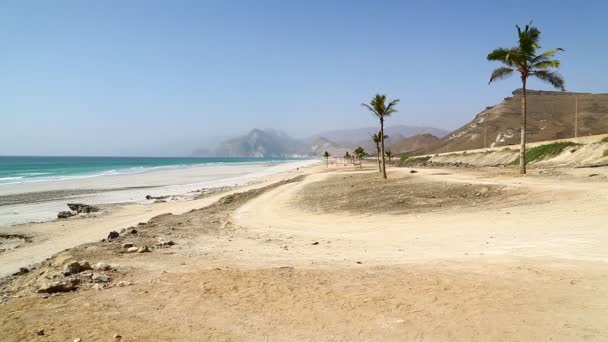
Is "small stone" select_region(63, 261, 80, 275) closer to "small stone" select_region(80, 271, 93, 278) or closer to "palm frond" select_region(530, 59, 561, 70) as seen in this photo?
"small stone" select_region(80, 271, 93, 278)

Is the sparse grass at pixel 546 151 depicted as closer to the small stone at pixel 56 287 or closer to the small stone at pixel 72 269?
the small stone at pixel 72 269

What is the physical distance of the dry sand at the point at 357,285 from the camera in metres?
5.44

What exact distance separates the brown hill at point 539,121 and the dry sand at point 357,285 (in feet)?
335

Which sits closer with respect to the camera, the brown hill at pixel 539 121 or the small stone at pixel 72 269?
the small stone at pixel 72 269

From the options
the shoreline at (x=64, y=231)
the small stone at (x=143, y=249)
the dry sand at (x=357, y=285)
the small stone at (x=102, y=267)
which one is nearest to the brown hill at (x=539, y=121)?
the shoreline at (x=64, y=231)

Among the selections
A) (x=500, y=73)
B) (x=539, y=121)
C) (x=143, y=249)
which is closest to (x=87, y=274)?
(x=143, y=249)

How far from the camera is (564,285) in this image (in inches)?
260

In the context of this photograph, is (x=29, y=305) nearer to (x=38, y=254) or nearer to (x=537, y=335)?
(x=537, y=335)

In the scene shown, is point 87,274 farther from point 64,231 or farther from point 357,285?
point 64,231

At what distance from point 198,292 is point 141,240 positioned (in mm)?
7135

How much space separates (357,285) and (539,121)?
138406 millimetres

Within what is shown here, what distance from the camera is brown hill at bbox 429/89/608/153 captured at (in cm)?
10425

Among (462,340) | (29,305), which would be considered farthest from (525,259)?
(29,305)

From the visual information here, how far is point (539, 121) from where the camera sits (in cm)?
12369
